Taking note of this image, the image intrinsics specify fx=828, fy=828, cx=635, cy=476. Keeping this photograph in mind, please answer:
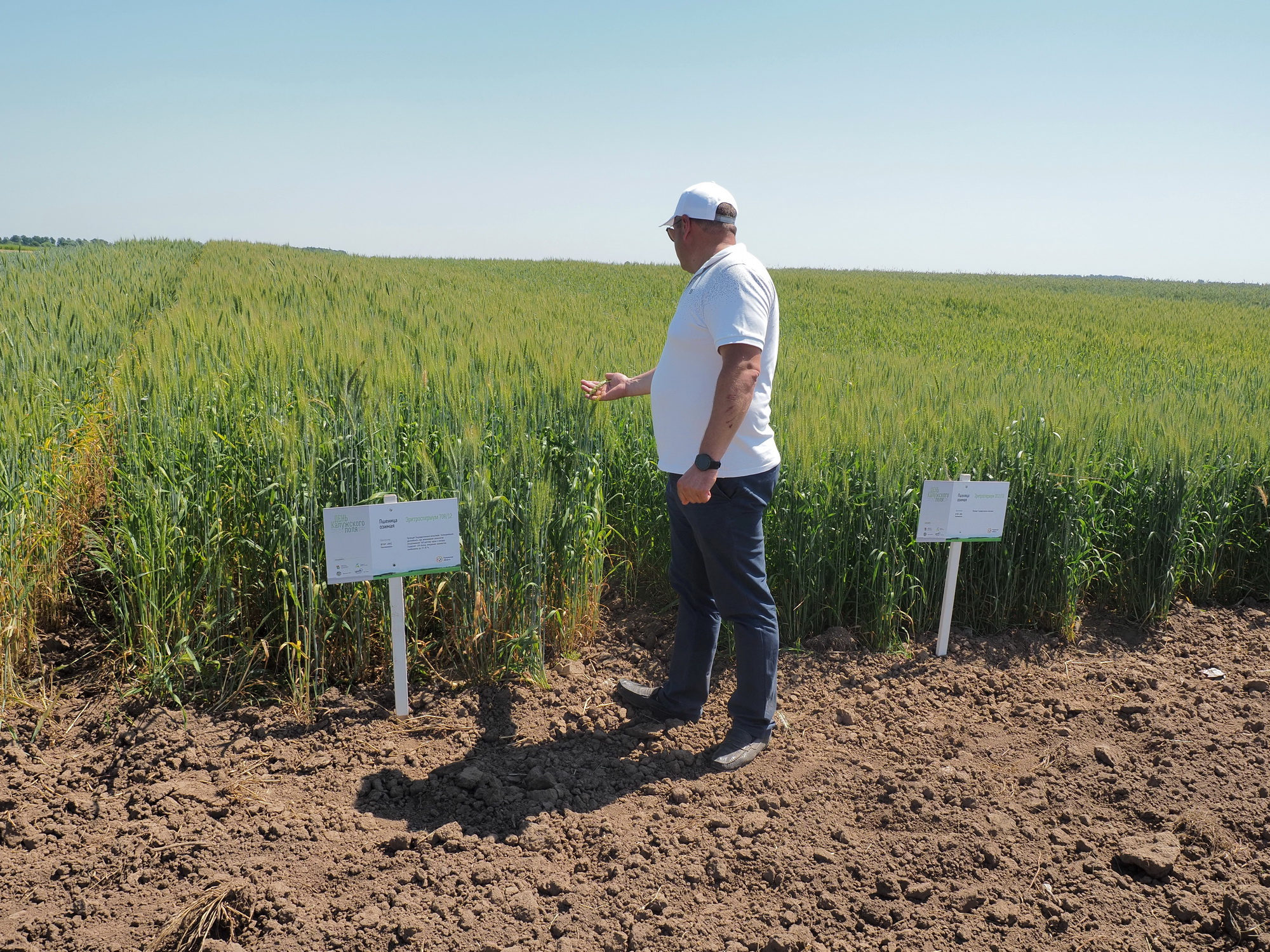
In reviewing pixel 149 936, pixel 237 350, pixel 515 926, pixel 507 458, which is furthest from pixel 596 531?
pixel 237 350

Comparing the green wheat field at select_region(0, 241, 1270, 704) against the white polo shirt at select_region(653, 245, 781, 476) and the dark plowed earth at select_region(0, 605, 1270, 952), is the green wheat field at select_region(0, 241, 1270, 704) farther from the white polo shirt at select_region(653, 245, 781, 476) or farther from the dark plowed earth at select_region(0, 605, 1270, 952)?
the white polo shirt at select_region(653, 245, 781, 476)

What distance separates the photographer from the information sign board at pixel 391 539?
9.53 feet

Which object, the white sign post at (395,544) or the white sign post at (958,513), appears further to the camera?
the white sign post at (958,513)

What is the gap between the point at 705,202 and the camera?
284 centimetres

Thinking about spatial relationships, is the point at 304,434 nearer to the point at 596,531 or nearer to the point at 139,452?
A: the point at 139,452

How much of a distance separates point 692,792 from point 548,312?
797 centimetres

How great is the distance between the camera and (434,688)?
3393mm

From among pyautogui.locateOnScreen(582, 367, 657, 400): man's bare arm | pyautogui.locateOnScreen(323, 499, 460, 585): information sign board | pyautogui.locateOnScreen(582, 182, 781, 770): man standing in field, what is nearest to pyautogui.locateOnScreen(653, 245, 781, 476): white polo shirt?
pyautogui.locateOnScreen(582, 182, 781, 770): man standing in field

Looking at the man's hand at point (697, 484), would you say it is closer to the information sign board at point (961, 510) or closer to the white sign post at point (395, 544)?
the white sign post at point (395, 544)

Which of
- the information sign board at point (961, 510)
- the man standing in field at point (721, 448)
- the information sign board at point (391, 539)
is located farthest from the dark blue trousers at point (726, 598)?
the information sign board at point (961, 510)

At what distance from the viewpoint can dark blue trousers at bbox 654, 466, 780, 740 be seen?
2949mm

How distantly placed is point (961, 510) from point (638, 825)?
2.07m

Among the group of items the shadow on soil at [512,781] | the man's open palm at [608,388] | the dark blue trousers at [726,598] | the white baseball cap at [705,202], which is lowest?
the shadow on soil at [512,781]

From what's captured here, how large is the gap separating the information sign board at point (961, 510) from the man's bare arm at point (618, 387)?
134cm
